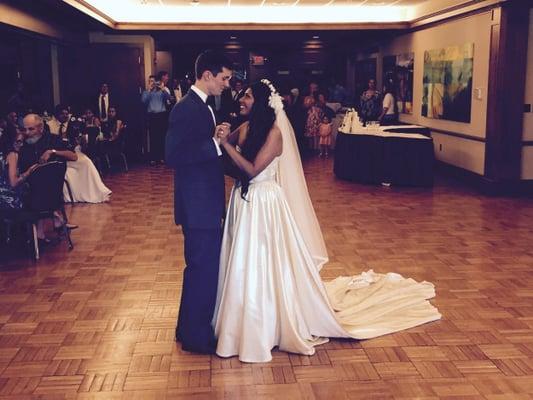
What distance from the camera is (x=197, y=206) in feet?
11.7

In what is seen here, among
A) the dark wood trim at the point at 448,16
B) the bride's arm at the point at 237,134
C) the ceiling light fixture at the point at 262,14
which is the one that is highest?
the ceiling light fixture at the point at 262,14

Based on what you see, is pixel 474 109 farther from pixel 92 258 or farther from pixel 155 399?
pixel 155 399

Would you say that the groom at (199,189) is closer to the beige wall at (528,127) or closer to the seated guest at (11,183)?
the seated guest at (11,183)

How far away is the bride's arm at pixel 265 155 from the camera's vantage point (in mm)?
3676

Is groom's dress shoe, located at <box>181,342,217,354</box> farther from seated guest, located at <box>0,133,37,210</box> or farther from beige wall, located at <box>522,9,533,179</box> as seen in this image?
beige wall, located at <box>522,9,533,179</box>

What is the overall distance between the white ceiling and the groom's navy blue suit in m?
9.02

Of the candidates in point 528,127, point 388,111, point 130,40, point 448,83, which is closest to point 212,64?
point 528,127

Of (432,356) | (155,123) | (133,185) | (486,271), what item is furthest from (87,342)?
(155,123)

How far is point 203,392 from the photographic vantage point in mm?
3297

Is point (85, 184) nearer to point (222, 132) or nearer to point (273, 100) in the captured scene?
point (273, 100)

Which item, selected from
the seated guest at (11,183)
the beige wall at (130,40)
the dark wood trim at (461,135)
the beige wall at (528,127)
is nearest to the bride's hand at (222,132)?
the seated guest at (11,183)

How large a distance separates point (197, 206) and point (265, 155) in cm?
48

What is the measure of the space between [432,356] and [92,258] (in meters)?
3.30

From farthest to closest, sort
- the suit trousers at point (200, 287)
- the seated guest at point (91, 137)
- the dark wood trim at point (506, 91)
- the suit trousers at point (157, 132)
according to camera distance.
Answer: the suit trousers at point (157, 132) → the seated guest at point (91, 137) → the dark wood trim at point (506, 91) → the suit trousers at point (200, 287)
